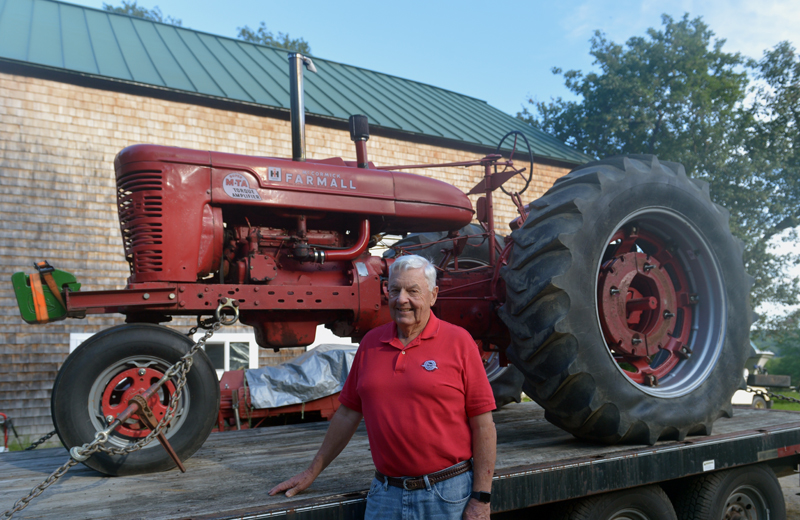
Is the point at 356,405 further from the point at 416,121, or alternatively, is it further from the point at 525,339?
the point at 416,121

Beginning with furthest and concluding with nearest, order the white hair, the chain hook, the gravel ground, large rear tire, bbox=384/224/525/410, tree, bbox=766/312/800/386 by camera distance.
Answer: tree, bbox=766/312/800/386 → the gravel ground → large rear tire, bbox=384/224/525/410 → the chain hook → the white hair

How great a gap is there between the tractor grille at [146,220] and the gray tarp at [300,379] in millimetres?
3823

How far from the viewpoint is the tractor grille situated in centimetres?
300

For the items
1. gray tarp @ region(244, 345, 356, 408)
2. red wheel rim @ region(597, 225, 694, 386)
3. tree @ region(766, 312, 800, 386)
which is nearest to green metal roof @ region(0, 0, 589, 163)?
gray tarp @ region(244, 345, 356, 408)

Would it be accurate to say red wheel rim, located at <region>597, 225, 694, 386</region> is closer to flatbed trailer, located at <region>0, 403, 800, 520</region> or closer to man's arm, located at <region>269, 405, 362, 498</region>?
flatbed trailer, located at <region>0, 403, 800, 520</region>

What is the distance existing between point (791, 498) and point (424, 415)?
18.0 ft

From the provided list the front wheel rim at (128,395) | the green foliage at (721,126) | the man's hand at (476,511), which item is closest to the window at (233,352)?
the front wheel rim at (128,395)

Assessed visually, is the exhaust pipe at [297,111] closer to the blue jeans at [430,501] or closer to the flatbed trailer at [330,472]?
the flatbed trailer at [330,472]

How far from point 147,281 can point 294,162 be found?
39.6 inches

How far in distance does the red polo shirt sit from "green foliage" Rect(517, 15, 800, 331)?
20070mm

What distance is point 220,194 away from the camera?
10.4 feet

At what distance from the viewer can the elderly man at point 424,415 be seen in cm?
196

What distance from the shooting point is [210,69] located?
10.9m

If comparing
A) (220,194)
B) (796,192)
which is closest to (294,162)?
(220,194)
